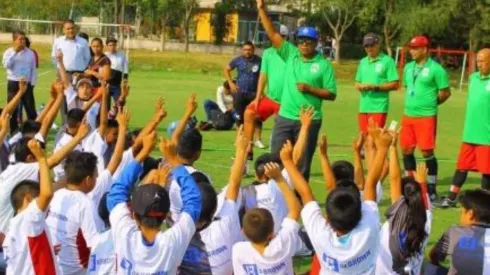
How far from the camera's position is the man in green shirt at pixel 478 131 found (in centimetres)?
1045

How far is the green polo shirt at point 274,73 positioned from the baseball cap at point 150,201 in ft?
26.5

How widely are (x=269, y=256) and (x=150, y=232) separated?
32.5 inches

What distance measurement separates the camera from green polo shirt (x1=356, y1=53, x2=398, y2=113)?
12.1 m

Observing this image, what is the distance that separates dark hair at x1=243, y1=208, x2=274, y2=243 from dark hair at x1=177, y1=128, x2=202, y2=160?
4.72ft

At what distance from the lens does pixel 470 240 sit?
5855mm

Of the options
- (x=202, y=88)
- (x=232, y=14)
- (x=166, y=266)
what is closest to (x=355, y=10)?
(x=232, y=14)

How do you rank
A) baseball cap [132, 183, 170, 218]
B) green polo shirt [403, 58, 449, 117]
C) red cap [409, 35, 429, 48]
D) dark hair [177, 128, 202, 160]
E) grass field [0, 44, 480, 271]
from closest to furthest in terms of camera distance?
baseball cap [132, 183, 170, 218], dark hair [177, 128, 202, 160], red cap [409, 35, 429, 48], green polo shirt [403, 58, 449, 117], grass field [0, 44, 480, 271]

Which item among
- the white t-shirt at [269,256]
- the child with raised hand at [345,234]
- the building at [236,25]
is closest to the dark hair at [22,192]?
the white t-shirt at [269,256]

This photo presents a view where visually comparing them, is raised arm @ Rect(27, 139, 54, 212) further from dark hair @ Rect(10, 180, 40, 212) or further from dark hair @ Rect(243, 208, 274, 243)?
dark hair @ Rect(243, 208, 274, 243)

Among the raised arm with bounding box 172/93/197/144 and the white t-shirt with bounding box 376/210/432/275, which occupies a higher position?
the raised arm with bounding box 172/93/197/144

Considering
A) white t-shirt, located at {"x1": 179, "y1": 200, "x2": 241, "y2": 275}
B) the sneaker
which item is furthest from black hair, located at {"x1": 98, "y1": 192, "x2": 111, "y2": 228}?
the sneaker

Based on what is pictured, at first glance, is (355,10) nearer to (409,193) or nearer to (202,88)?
(202,88)

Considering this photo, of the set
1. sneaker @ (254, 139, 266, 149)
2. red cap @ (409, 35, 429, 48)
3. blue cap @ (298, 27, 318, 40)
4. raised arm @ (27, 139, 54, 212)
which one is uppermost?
blue cap @ (298, 27, 318, 40)

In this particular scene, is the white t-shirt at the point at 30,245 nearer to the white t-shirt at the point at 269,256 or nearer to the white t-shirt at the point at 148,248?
the white t-shirt at the point at 148,248
